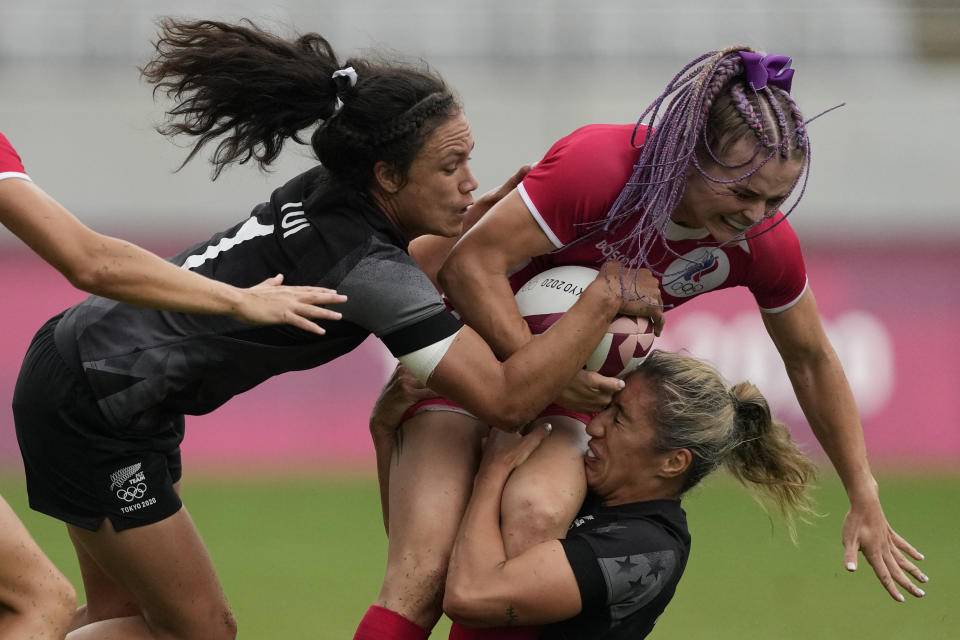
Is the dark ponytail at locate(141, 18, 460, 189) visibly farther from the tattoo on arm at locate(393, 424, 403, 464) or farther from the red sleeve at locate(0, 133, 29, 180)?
the tattoo on arm at locate(393, 424, 403, 464)

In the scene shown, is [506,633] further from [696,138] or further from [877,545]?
[696,138]

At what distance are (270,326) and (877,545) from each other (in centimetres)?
210

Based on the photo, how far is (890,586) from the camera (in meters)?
4.21

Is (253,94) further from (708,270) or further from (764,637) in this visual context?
(764,637)

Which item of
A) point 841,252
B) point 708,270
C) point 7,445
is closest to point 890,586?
point 708,270

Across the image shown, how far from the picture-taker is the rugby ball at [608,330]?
375cm

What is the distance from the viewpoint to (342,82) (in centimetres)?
369

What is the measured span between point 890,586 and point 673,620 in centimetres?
212

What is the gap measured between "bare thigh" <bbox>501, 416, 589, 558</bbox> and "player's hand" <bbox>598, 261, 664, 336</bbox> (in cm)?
45

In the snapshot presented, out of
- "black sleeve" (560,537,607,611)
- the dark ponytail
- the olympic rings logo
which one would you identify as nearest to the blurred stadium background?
the dark ponytail

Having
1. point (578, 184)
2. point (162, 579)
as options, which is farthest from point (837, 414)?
point (162, 579)

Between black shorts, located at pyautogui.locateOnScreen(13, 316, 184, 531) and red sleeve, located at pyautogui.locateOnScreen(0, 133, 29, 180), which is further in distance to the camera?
black shorts, located at pyautogui.locateOnScreen(13, 316, 184, 531)

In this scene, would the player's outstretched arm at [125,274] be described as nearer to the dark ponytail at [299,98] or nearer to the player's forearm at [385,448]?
the dark ponytail at [299,98]

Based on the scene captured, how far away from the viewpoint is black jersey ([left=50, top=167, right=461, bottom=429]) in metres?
3.53
